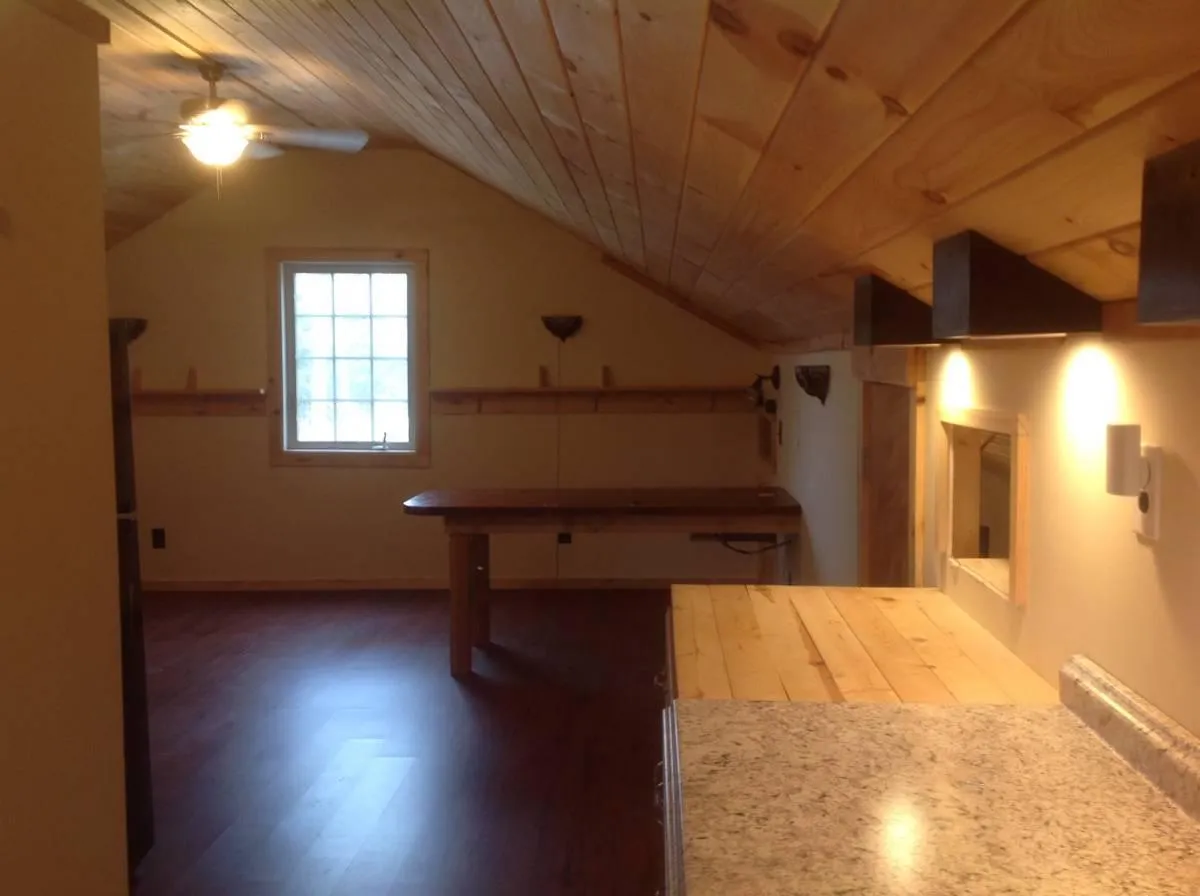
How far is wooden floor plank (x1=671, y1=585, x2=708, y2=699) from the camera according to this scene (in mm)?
1803

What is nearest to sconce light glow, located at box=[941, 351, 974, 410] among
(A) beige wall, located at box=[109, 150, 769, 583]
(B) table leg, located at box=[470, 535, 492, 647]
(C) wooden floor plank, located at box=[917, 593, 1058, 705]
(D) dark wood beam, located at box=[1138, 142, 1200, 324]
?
(C) wooden floor plank, located at box=[917, 593, 1058, 705]

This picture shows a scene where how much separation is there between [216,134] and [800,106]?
9.42 ft

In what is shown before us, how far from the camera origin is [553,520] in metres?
4.75

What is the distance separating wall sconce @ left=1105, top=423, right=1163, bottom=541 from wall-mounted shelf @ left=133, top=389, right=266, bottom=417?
5.51 meters

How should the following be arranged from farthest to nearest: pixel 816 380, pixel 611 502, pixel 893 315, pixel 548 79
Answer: pixel 611 502, pixel 816 380, pixel 893 315, pixel 548 79

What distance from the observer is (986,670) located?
6.03 feet

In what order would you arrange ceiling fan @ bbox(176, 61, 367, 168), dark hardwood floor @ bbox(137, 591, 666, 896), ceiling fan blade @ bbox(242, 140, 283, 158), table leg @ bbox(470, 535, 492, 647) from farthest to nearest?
table leg @ bbox(470, 535, 492, 647), ceiling fan blade @ bbox(242, 140, 283, 158), ceiling fan @ bbox(176, 61, 367, 168), dark hardwood floor @ bbox(137, 591, 666, 896)

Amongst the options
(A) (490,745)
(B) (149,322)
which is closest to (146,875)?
(A) (490,745)

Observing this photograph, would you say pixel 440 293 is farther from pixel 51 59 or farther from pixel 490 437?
pixel 51 59

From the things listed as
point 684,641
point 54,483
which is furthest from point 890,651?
point 54,483

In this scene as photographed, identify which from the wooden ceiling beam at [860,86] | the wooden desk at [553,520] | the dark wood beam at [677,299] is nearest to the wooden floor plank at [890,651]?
the wooden ceiling beam at [860,86]

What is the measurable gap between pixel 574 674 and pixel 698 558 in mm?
1884

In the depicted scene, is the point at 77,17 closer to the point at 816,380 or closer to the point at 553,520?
the point at 816,380

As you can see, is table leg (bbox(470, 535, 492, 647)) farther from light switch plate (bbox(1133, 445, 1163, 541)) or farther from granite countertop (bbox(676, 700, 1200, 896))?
light switch plate (bbox(1133, 445, 1163, 541))
